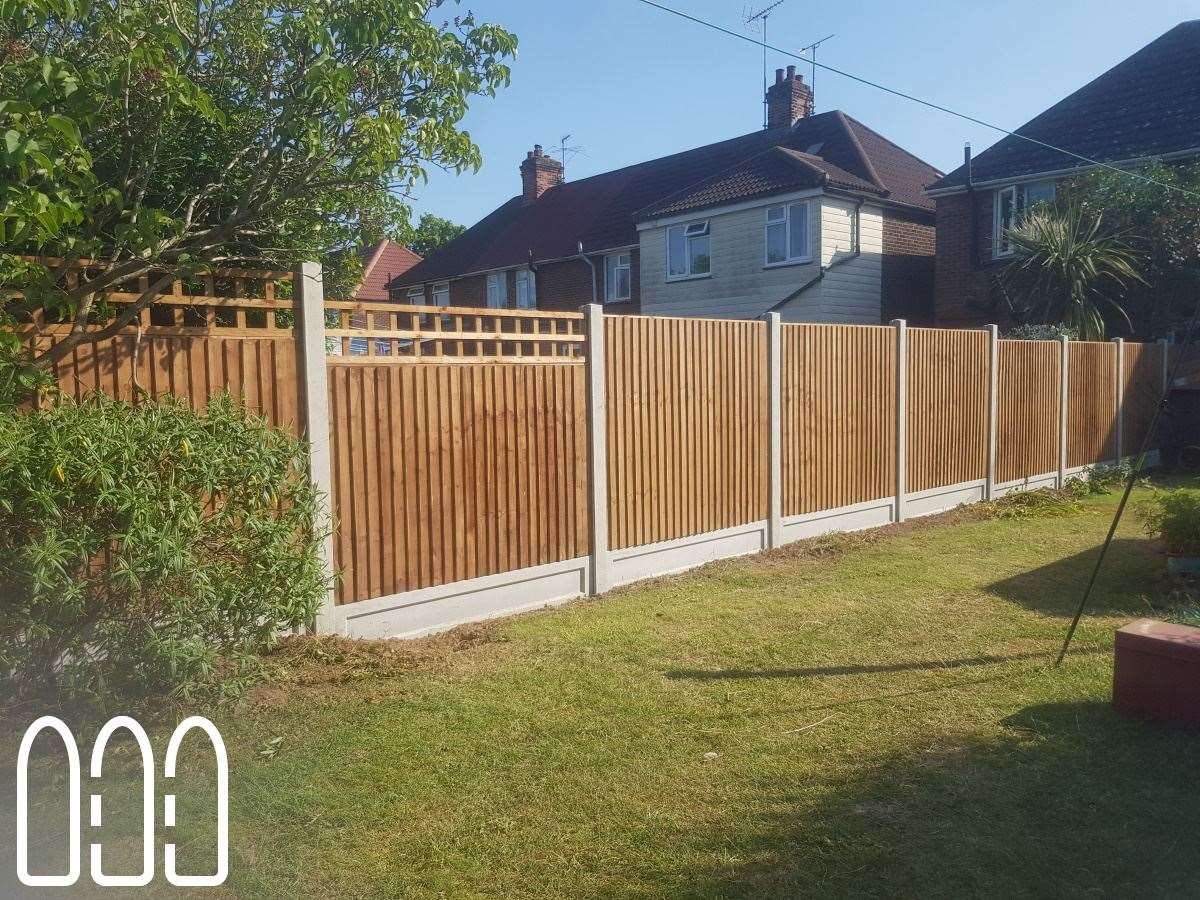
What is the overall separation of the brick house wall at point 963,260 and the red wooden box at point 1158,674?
16.5m

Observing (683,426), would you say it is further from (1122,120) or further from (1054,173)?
(1122,120)

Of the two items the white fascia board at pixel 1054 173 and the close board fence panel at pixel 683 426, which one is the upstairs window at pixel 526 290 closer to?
the white fascia board at pixel 1054 173

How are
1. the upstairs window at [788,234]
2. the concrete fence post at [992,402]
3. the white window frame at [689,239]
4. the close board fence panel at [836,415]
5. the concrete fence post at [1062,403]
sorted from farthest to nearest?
1. the white window frame at [689,239]
2. the upstairs window at [788,234]
3. the concrete fence post at [1062,403]
4. the concrete fence post at [992,402]
5. the close board fence panel at [836,415]

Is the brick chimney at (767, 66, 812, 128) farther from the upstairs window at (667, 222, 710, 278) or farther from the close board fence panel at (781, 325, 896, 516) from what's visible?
the close board fence panel at (781, 325, 896, 516)

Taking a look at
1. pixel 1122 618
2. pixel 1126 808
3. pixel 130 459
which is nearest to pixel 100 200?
pixel 130 459

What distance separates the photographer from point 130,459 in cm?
407

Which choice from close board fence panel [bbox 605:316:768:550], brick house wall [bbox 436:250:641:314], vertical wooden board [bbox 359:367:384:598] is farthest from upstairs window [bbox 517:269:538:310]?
vertical wooden board [bbox 359:367:384:598]

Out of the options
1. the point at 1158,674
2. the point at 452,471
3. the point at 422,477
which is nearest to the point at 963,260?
the point at 452,471

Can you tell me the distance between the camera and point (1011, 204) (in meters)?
20.4

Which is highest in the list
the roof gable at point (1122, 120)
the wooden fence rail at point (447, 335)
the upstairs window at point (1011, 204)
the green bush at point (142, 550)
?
the roof gable at point (1122, 120)

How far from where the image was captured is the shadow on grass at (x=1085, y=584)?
702 cm

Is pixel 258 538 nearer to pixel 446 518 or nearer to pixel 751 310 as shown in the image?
pixel 446 518

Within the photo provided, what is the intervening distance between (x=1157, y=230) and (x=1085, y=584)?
12.2 m

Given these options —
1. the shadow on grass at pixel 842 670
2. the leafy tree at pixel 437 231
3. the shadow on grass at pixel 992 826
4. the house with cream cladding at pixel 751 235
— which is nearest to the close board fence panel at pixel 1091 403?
the house with cream cladding at pixel 751 235
